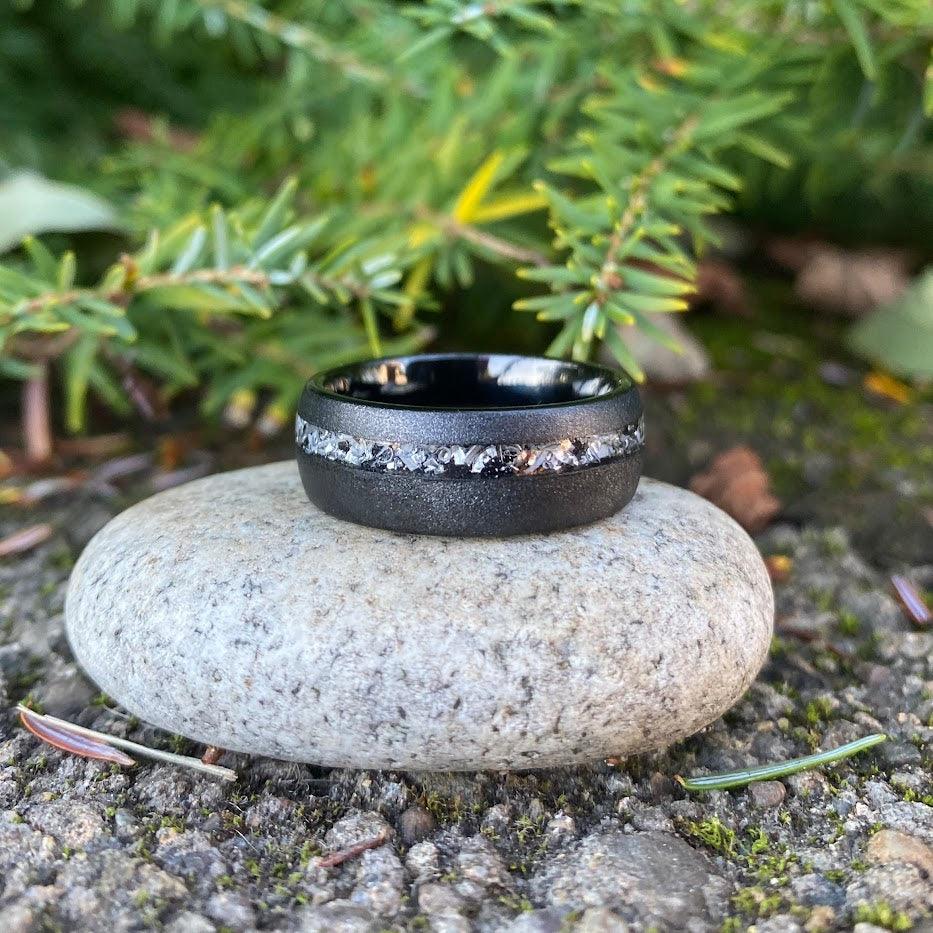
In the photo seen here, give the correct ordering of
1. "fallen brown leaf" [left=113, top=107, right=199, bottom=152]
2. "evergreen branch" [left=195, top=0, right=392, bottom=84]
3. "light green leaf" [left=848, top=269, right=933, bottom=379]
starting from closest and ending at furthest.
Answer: "evergreen branch" [left=195, top=0, right=392, bottom=84]
"fallen brown leaf" [left=113, top=107, right=199, bottom=152]
"light green leaf" [left=848, top=269, right=933, bottom=379]

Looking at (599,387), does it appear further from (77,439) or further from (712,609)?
(77,439)

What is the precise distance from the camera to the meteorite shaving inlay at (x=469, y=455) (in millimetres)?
1304

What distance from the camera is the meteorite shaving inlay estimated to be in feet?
4.28

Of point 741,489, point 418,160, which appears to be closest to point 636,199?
point 418,160

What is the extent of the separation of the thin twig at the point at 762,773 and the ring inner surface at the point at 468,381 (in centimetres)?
58

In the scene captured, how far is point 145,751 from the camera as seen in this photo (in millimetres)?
1310

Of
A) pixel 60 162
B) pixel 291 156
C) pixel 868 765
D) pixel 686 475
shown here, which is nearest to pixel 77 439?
pixel 60 162

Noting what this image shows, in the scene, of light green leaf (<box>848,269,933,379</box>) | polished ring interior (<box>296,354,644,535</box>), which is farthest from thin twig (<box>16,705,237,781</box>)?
light green leaf (<box>848,269,933,379</box>)

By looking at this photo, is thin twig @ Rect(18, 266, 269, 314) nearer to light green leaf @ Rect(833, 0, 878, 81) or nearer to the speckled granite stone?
the speckled granite stone

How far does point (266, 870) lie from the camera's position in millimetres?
1138

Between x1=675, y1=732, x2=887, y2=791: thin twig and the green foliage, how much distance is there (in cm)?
60

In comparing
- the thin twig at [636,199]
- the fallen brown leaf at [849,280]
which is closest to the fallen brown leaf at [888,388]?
the fallen brown leaf at [849,280]

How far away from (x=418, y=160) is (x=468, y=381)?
1.89 feet

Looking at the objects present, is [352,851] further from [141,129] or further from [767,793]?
[141,129]
